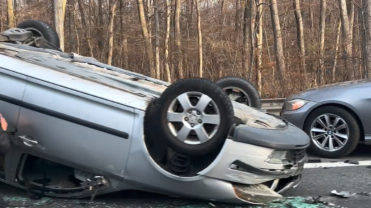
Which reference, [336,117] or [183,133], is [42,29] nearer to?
[183,133]

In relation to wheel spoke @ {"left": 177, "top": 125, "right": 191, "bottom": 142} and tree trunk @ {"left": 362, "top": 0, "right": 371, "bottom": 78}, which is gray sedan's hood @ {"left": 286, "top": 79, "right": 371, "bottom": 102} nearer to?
wheel spoke @ {"left": 177, "top": 125, "right": 191, "bottom": 142}

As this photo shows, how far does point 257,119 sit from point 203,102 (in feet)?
2.47

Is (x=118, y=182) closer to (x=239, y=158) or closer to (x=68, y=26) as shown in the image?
(x=239, y=158)

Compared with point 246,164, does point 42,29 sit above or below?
above

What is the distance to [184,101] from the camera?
11.2ft

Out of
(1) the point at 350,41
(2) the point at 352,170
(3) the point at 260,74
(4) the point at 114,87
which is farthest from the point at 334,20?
(4) the point at 114,87

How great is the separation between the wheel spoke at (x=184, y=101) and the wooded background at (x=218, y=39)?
837 cm

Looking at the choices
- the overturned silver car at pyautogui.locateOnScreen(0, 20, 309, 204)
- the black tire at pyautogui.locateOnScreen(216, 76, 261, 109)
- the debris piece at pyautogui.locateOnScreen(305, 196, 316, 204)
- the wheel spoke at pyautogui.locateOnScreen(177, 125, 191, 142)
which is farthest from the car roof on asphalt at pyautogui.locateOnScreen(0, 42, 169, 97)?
the debris piece at pyautogui.locateOnScreen(305, 196, 316, 204)

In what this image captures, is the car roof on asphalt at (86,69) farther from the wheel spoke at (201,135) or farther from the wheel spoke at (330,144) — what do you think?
the wheel spoke at (330,144)

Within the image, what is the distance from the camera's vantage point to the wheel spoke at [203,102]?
3.39 meters

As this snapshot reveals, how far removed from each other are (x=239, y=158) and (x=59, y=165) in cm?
163

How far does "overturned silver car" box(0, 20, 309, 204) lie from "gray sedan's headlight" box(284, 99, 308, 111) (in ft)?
7.66

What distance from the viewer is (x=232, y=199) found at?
346 cm

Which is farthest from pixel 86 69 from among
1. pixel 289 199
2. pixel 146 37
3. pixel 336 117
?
pixel 146 37
